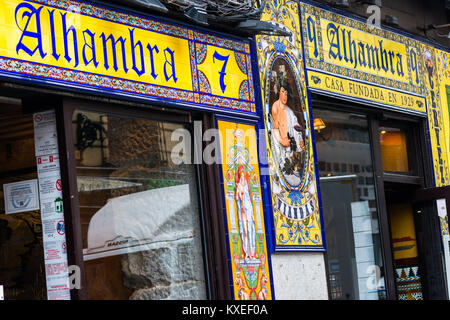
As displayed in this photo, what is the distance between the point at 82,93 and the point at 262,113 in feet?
8.02

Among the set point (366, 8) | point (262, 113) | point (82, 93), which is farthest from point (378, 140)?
point (82, 93)

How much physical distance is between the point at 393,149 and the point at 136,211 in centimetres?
514

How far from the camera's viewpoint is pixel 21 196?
707 centimetres

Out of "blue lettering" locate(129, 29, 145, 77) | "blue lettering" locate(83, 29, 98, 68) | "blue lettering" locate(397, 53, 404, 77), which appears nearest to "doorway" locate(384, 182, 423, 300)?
"blue lettering" locate(397, 53, 404, 77)

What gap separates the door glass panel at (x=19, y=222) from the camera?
22.9 feet

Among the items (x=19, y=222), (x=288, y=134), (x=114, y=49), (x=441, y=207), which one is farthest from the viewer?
(x=441, y=207)

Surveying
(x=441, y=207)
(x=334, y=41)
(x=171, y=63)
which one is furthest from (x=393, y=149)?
(x=171, y=63)

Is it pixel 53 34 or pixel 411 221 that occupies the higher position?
pixel 53 34

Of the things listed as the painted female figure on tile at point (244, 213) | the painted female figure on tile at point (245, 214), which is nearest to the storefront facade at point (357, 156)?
the painted female figure on tile at point (244, 213)

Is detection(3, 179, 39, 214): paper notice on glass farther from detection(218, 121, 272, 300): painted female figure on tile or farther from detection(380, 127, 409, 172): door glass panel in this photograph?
detection(380, 127, 409, 172): door glass panel

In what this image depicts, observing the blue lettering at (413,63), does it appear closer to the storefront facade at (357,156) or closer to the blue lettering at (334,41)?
the storefront facade at (357,156)

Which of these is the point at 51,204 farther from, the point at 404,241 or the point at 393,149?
the point at 404,241

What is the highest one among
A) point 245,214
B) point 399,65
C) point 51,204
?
point 399,65

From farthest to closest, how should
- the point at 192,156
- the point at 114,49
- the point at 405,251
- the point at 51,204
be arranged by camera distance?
1. the point at 405,251
2. the point at 192,156
3. the point at 114,49
4. the point at 51,204
